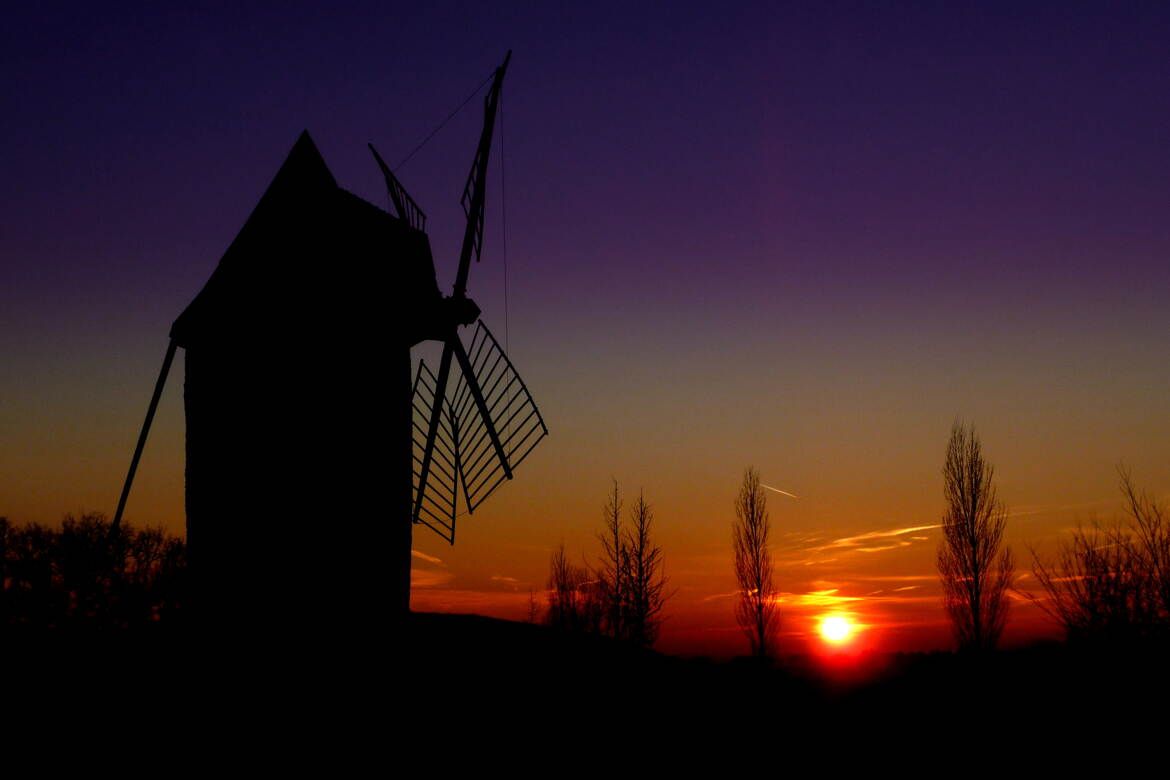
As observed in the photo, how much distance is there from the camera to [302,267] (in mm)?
10133

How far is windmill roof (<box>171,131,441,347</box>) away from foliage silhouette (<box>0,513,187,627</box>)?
20.0 m

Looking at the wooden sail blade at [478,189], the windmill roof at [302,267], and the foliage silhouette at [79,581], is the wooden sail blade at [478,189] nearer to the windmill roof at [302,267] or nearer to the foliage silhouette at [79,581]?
the windmill roof at [302,267]

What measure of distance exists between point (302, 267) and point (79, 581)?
75.6 feet

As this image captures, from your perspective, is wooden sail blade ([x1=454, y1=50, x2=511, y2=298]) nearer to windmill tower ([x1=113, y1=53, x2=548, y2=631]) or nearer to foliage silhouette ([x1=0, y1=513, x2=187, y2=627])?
windmill tower ([x1=113, y1=53, x2=548, y2=631])

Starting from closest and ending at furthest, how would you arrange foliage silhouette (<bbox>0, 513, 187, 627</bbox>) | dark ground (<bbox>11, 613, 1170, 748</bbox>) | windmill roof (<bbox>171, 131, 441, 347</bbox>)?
dark ground (<bbox>11, 613, 1170, 748</bbox>) → windmill roof (<bbox>171, 131, 441, 347</bbox>) → foliage silhouette (<bbox>0, 513, 187, 627</bbox>)

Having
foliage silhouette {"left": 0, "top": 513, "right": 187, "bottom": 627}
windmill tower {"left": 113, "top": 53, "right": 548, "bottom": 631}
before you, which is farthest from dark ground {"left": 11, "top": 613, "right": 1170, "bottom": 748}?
foliage silhouette {"left": 0, "top": 513, "right": 187, "bottom": 627}

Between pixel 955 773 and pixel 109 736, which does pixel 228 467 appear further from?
pixel 955 773

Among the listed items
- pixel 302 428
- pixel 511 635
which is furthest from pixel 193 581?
pixel 511 635

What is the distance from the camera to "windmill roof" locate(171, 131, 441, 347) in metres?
9.99

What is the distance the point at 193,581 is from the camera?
32.6 feet

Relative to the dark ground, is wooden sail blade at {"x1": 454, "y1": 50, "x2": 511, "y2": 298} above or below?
above

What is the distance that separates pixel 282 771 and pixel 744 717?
487 centimetres

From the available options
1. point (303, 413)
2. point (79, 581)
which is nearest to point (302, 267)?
point (303, 413)

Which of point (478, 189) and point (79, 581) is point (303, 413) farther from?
point (79, 581)
